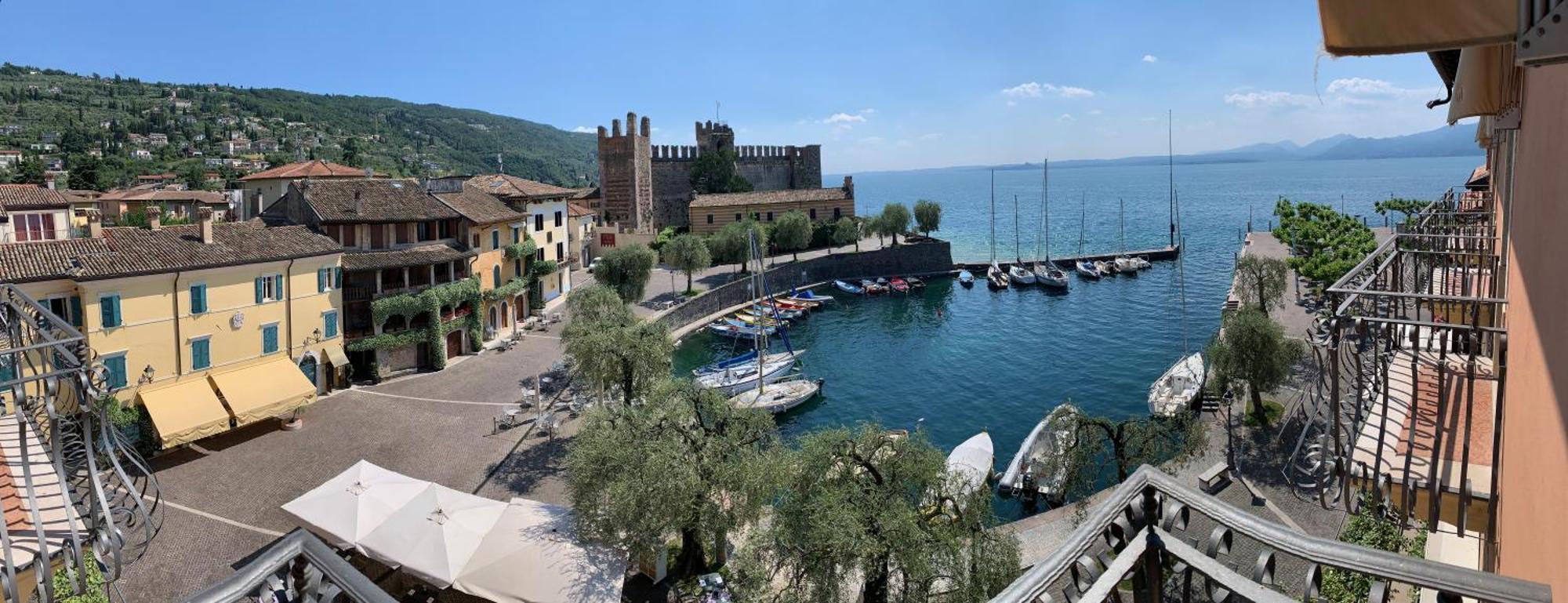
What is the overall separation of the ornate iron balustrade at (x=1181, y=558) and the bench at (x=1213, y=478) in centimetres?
2045

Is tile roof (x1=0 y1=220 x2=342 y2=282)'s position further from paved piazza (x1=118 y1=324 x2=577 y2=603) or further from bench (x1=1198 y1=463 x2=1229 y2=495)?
bench (x1=1198 y1=463 x2=1229 y2=495)

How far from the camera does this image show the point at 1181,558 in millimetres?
2971

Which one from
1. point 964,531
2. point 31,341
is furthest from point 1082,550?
point 964,531

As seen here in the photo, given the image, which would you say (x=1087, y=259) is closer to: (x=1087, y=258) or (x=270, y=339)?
(x=1087, y=258)

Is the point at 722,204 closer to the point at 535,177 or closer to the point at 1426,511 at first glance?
the point at 1426,511

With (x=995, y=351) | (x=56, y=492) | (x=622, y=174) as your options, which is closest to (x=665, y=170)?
(x=622, y=174)

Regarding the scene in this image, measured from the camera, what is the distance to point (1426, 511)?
5.31m

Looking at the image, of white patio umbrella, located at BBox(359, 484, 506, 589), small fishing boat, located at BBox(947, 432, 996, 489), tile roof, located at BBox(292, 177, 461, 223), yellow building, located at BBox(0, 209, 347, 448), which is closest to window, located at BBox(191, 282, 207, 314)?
yellow building, located at BBox(0, 209, 347, 448)

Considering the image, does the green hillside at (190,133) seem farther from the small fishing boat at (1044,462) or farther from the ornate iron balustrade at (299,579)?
the ornate iron balustrade at (299,579)

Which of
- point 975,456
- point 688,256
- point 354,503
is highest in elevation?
point 688,256

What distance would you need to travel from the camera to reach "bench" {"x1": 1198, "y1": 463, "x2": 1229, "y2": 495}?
2159 cm

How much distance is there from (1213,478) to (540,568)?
16.8 metres

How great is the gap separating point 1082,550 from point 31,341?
7.82 m

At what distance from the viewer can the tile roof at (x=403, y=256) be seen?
31297 millimetres
